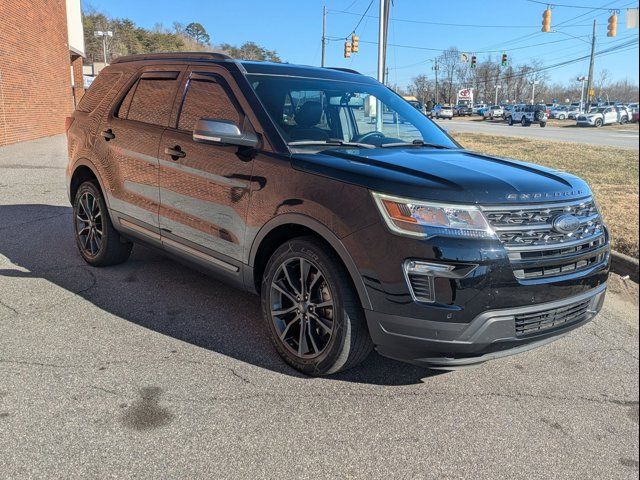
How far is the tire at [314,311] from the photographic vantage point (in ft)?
10.2

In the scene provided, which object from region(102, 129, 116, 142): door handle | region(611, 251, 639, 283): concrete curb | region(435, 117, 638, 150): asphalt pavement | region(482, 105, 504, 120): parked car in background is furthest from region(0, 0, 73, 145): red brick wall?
region(482, 105, 504, 120): parked car in background

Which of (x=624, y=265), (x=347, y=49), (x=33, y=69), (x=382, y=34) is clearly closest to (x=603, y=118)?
(x=347, y=49)

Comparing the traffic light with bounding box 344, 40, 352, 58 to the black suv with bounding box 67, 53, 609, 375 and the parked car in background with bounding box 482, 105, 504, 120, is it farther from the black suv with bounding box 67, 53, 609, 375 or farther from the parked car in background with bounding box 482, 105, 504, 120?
the parked car in background with bounding box 482, 105, 504, 120

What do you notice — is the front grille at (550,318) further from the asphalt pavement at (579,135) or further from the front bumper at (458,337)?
the asphalt pavement at (579,135)

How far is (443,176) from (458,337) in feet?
2.83

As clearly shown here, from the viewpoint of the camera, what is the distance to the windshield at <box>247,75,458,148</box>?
12.6ft

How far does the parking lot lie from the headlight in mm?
1047

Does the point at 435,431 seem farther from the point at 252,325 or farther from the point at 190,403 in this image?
Answer: the point at 252,325

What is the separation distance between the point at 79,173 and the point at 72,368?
9.00ft

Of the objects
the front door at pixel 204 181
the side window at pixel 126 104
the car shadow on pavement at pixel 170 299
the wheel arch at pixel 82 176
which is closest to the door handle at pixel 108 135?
the side window at pixel 126 104

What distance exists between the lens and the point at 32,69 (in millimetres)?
20453

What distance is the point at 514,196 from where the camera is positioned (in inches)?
113

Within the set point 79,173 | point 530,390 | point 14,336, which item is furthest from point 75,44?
point 530,390

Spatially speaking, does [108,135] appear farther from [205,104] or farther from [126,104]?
[205,104]
